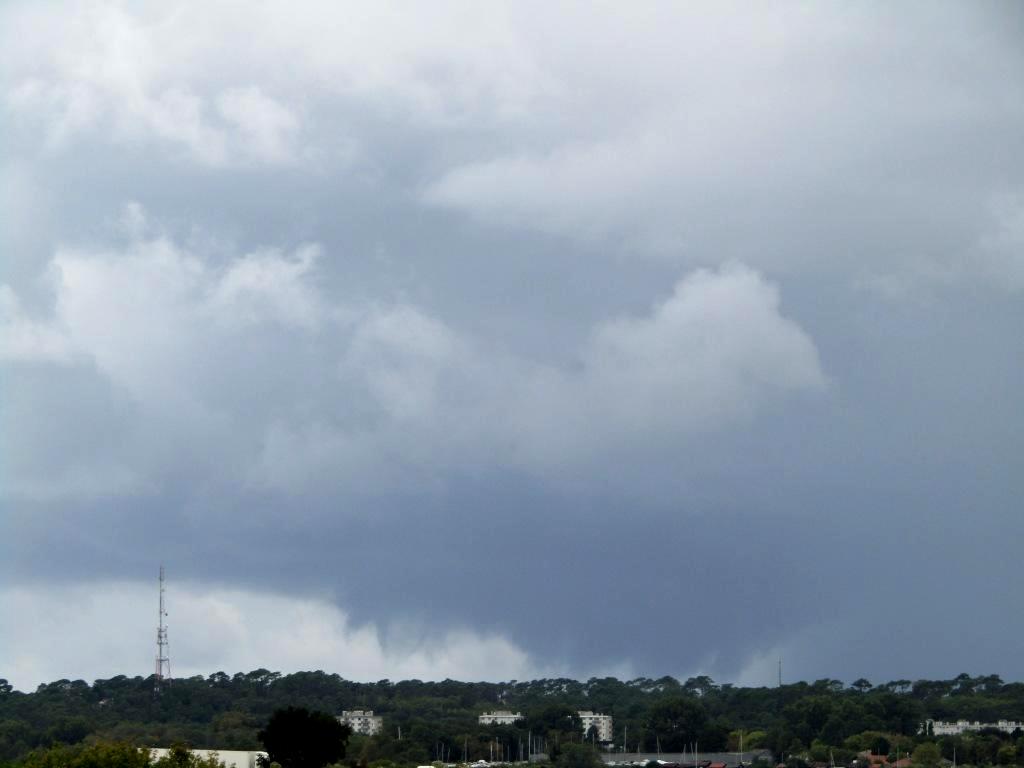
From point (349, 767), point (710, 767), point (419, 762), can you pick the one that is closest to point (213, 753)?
point (349, 767)

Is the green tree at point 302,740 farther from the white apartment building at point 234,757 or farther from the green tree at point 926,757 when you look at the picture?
the green tree at point 926,757

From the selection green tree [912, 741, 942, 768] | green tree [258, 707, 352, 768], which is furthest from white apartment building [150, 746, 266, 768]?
green tree [912, 741, 942, 768]

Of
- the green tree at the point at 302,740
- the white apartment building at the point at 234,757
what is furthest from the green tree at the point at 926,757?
the white apartment building at the point at 234,757

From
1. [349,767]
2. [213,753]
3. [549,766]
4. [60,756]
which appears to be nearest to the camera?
[60,756]

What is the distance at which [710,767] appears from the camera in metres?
199

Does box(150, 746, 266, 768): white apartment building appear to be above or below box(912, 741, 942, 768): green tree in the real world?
above

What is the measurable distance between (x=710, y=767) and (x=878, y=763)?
20283mm

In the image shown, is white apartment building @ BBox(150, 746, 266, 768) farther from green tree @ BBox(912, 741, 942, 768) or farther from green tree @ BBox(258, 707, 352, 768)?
green tree @ BBox(912, 741, 942, 768)

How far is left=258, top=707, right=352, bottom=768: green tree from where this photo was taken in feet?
312

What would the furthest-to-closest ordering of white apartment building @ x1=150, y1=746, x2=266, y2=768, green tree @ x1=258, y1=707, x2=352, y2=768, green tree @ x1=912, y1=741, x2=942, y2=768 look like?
green tree @ x1=912, y1=741, x2=942, y2=768 → white apartment building @ x1=150, y1=746, x2=266, y2=768 → green tree @ x1=258, y1=707, x2=352, y2=768

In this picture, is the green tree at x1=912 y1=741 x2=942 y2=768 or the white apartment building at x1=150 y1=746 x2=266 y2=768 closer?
the white apartment building at x1=150 y1=746 x2=266 y2=768

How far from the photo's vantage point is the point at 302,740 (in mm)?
95312

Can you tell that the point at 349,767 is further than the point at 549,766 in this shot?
No

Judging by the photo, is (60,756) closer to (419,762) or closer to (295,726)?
(295,726)
